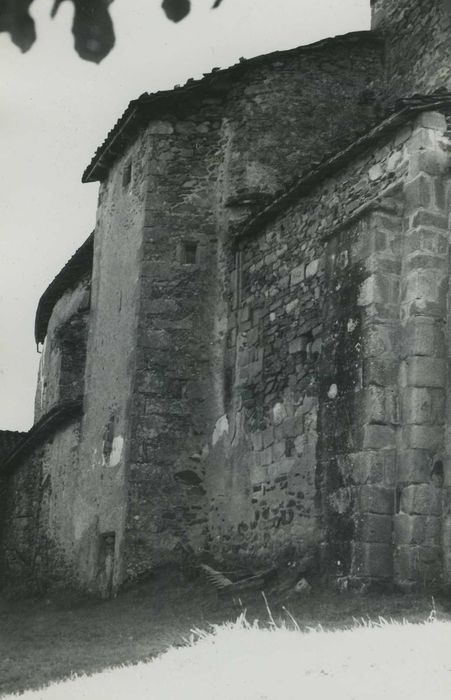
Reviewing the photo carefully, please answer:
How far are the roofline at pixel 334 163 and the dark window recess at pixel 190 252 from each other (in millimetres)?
657

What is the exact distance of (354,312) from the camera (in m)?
10.5

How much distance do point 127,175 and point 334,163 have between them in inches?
181

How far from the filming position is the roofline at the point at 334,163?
10.2 m

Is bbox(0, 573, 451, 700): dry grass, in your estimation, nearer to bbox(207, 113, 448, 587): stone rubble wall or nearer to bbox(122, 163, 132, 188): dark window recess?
bbox(207, 113, 448, 587): stone rubble wall

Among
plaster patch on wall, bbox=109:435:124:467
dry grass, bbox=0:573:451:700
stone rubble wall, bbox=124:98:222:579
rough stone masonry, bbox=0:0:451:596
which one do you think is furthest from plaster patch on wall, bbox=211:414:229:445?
dry grass, bbox=0:573:451:700

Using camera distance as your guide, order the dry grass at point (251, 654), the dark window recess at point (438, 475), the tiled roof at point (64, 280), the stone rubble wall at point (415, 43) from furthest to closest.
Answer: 1. the tiled roof at point (64, 280)
2. the stone rubble wall at point (415, 43)
3. the dark window recess at point (438, 475)
4. the dry grass at point (251, 654)

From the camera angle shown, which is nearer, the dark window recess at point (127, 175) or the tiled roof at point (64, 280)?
the dark window recess at point (127, 175)

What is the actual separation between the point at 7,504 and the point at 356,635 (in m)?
12.9

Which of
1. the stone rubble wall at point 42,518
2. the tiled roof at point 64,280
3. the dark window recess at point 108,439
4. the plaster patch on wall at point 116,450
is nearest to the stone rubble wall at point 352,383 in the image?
the plaster patch on wall at point 116,450

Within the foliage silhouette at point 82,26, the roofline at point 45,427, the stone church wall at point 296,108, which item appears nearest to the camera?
the foliage silhouette at point 82,26

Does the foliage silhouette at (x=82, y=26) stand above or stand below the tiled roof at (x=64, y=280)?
below

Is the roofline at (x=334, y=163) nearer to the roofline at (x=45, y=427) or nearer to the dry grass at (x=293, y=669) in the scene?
the roofline at (x=45, y=427)

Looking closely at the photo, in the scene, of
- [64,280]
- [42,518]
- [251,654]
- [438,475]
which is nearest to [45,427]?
[42,518]

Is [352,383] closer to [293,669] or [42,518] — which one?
[293,669]
